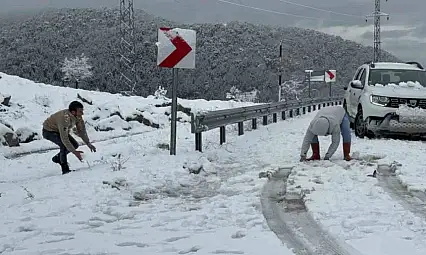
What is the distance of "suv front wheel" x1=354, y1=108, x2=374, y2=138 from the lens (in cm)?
1348

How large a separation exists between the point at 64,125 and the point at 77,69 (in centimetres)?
A: 9008

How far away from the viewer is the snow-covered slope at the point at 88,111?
61.9 feet

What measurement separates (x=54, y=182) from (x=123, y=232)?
9.89ft

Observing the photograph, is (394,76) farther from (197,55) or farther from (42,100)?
(197,55)

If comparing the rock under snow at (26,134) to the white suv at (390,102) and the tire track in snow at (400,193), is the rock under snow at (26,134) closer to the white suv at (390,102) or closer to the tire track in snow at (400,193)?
the white suv at (390,102)

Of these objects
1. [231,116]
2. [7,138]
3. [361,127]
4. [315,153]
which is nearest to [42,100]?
[7,138]

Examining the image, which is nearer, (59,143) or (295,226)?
(295,226)

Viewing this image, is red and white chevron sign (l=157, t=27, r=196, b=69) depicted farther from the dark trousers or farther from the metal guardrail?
the dark trousers

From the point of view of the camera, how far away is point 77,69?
96.2 meters

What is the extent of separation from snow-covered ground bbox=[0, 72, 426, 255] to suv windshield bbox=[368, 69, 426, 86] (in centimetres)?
410

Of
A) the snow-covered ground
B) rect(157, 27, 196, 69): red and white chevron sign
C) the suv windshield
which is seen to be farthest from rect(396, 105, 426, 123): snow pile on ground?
rect(157, 27, 196, 69): red and white chevron sign

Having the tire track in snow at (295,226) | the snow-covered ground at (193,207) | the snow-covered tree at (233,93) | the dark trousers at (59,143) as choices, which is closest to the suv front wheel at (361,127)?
the snow-covered ground at (193,207)

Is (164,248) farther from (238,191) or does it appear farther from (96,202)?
(238,191)

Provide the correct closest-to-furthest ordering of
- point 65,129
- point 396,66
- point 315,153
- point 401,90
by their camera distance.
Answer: point 65,129, point 315,153, point 401,90, point 396,66
